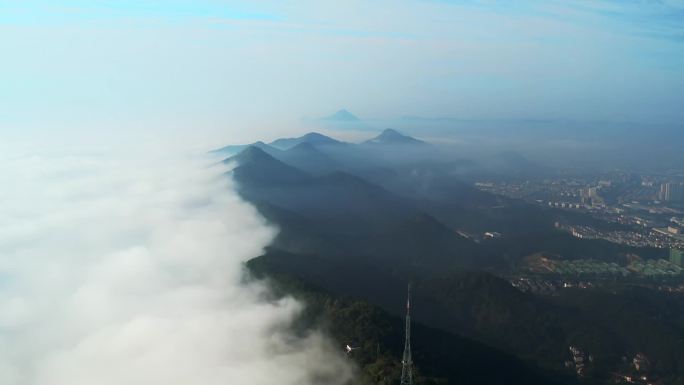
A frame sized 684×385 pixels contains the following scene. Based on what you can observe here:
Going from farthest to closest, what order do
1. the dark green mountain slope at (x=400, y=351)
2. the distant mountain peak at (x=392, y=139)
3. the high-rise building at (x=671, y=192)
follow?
the distant mountain peak at (x=392, y=139) → the high-rise building at (x=671, y=192) → the dark green mountain slope at (x=400, y=351)

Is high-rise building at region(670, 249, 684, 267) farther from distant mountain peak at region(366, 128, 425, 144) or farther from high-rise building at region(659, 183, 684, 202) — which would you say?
distant mountain peak at region(366, 128, 425, 144)

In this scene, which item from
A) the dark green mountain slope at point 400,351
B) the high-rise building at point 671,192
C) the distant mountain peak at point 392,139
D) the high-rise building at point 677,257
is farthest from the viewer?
the distant mountain peak at point 392,139

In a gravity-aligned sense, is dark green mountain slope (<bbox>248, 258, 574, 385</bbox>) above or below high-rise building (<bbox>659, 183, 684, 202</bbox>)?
above

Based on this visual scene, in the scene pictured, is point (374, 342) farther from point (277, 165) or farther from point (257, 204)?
point (277, 165)

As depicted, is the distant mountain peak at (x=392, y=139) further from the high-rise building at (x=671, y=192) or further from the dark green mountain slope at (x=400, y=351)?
the dark green mountain slope at (x=400, y=351)

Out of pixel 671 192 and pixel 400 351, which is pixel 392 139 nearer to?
pixel 671 192

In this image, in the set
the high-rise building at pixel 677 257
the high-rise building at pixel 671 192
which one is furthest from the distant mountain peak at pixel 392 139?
the high-rise building at pixel 677 257

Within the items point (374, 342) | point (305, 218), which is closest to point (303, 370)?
point (374, 342)

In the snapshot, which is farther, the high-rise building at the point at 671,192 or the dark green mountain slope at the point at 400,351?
the high-rise building at the point at 671,192

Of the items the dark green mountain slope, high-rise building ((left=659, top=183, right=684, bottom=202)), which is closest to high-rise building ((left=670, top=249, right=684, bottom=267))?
the dark green mountain slope
